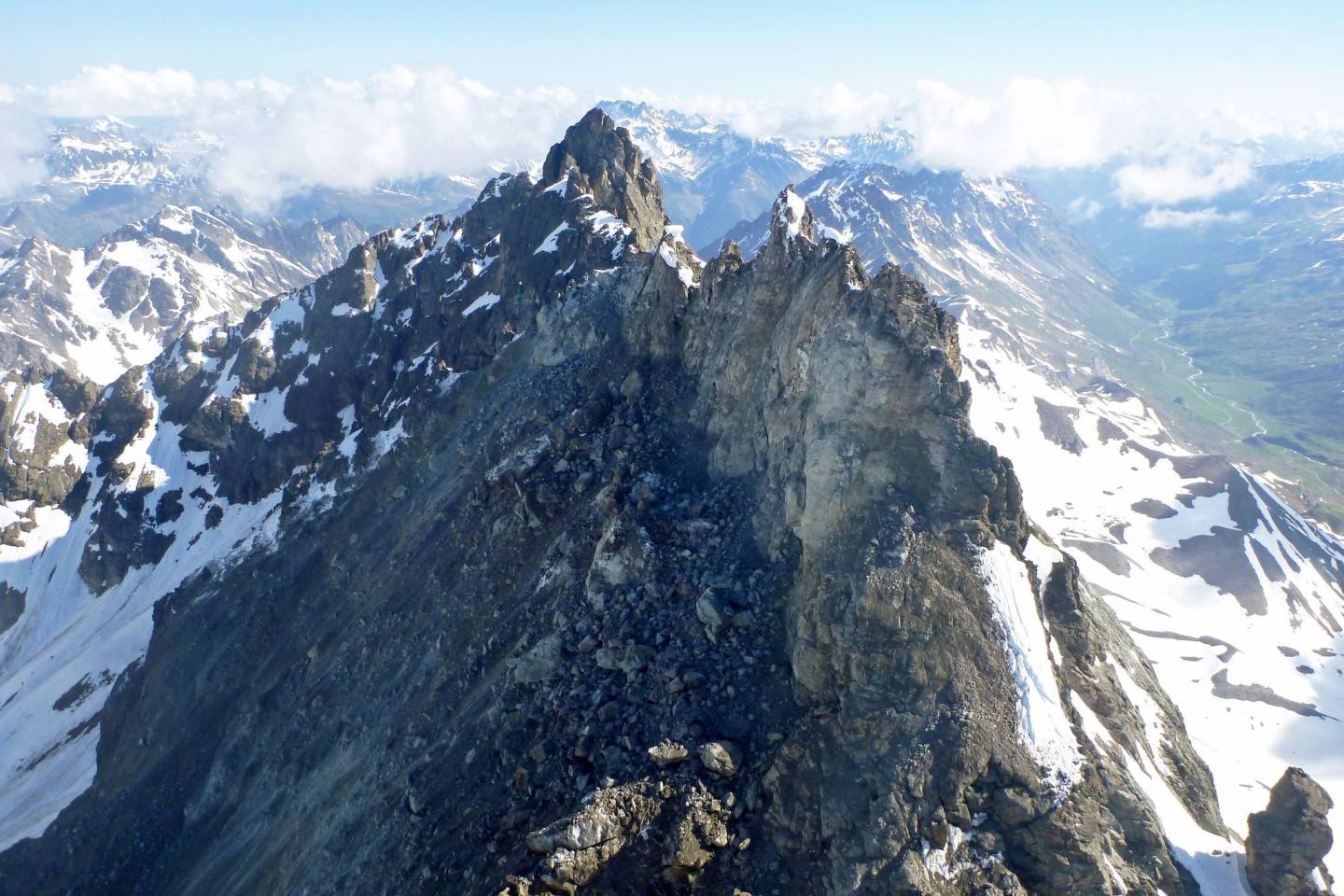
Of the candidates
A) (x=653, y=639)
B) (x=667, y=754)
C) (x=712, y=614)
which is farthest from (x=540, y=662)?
(x=667, y=754)

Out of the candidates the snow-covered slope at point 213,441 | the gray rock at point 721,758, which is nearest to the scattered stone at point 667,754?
the gray rock at point 721,758

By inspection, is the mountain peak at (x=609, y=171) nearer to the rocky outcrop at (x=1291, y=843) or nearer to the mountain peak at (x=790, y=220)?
the mountain peak at (x=790, y=220)

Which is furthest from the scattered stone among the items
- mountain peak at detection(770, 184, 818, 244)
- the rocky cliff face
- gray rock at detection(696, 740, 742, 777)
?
mountain peak at detection(770, 184, 818, 244)

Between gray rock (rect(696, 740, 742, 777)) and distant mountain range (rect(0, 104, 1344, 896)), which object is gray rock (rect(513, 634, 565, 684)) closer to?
distant mountain range (rect(0, 104, 1344, 896))

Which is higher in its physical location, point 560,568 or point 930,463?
point 930,463

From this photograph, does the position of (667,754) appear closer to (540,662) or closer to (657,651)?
(657,651)

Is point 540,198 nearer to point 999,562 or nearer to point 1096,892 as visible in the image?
point 999,562

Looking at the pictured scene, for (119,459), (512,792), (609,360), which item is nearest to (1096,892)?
(512,792)
